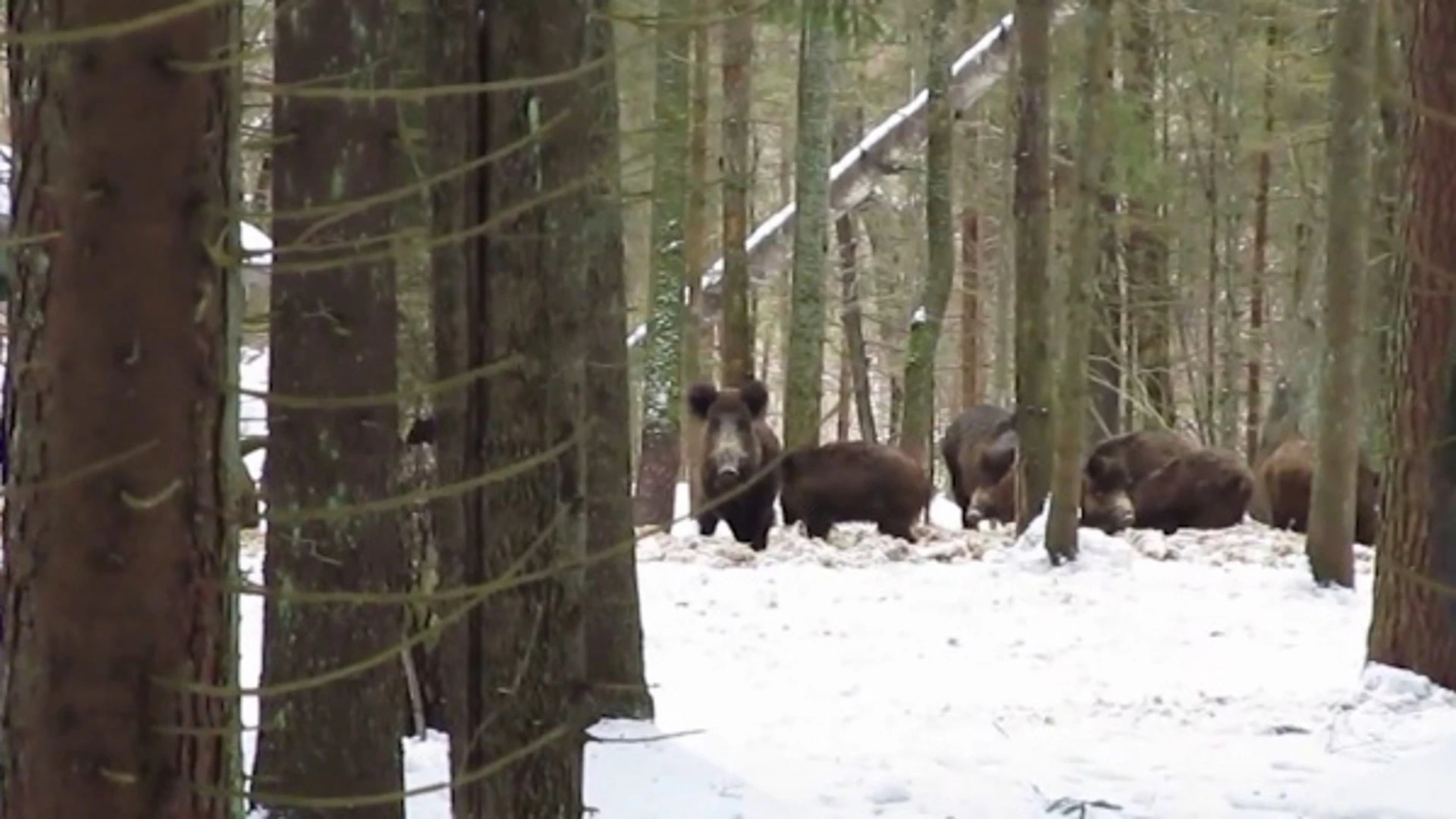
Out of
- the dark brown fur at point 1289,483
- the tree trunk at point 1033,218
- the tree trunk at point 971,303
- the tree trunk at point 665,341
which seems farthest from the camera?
the tree trunk at point 971,303

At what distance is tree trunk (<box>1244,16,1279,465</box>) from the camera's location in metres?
22.1

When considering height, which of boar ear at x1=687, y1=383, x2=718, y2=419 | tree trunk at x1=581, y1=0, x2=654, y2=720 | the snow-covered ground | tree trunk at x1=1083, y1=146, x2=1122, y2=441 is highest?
tree trunk at x1=1083, y1=146, x2=1122, y2=441

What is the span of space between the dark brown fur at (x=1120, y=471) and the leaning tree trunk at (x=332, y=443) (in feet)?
40.9

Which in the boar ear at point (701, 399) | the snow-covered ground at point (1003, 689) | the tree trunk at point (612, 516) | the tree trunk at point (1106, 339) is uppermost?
the tree trunk at point (1106, 339)

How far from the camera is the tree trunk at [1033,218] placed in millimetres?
14547

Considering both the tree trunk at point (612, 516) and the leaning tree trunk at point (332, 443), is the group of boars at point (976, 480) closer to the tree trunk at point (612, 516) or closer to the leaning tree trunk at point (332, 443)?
the tree trunk at point (612, 516)

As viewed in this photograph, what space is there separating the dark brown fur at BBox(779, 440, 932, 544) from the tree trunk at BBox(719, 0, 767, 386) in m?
1.57

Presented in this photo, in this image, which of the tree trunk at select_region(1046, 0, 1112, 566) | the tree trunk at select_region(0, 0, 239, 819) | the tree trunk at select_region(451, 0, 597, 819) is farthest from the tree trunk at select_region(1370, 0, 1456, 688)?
the tree trunk at select_region(0, 0, 239, 819)

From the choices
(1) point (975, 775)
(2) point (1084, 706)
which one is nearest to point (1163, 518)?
(2) point (1084, 706)

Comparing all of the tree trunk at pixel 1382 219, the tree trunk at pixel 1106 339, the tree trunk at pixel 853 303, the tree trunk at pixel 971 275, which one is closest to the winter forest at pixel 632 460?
the tree trunk at pixel 1382 219

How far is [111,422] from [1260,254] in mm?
25420

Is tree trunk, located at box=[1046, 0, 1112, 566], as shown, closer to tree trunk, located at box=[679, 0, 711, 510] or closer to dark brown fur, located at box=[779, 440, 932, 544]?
dark brown fur, located at box=[779, 440, 932, 544]

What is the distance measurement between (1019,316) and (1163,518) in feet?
14.6

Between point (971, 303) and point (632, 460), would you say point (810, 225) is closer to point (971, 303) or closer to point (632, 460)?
point (632, 460)
